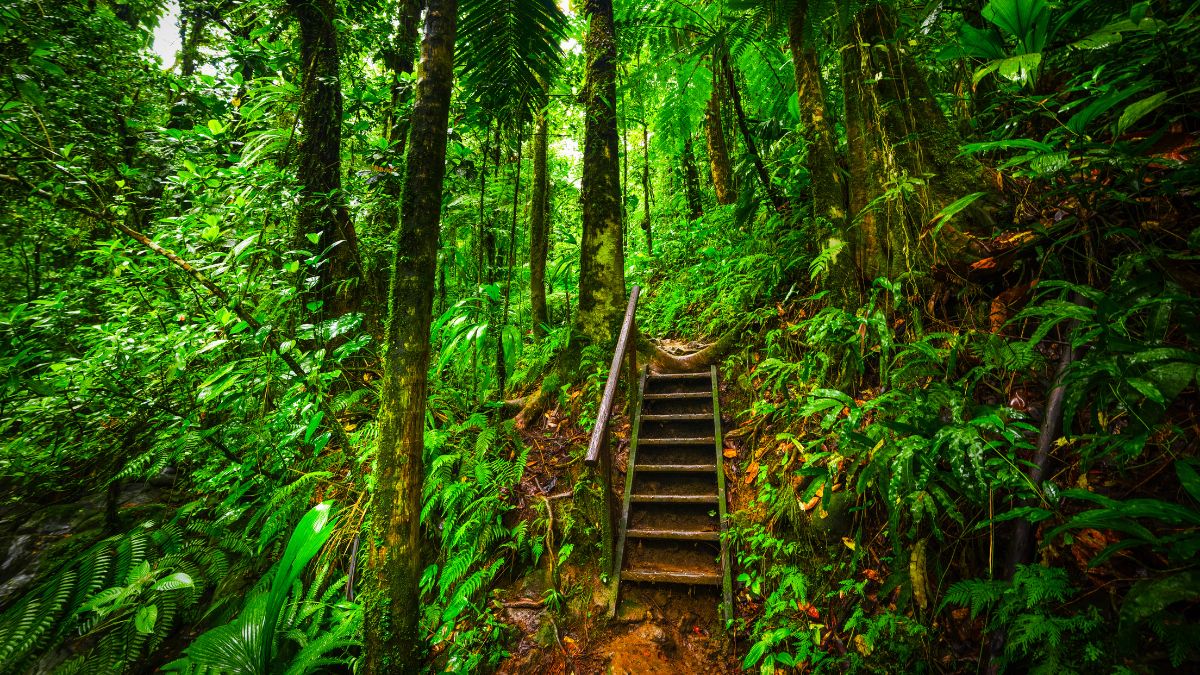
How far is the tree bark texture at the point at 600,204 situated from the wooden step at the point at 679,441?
1.22 metres

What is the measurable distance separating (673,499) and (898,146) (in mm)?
3036

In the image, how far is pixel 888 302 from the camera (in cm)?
269

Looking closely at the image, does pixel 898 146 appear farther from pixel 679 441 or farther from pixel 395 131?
pixel 395 131

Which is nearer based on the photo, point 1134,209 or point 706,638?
point 1134,209

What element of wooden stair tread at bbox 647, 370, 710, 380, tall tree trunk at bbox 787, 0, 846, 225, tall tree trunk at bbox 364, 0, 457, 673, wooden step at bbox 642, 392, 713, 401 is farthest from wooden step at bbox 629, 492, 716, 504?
tall tree trunk at bbox 787, 0, 846, 225

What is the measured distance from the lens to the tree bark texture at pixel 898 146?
98.7 inches

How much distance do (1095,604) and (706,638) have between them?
1936 mm

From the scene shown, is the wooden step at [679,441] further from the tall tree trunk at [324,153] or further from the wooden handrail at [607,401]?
the tall tree trunk at [324,153]

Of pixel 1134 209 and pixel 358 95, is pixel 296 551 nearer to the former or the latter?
pixel 358 95

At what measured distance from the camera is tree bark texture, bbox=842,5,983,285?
251cm

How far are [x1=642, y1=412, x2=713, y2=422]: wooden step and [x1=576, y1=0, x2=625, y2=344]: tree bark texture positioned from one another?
3.25ft

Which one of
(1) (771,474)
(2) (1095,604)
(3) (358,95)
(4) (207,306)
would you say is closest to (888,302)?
(1) (771,474)

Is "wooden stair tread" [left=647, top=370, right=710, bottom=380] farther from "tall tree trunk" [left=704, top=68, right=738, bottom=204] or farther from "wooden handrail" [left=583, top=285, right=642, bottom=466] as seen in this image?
"tall tree trunk" [left=704, top=68, right=738, bottom=204]

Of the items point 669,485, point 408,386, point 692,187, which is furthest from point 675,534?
point 692,187
